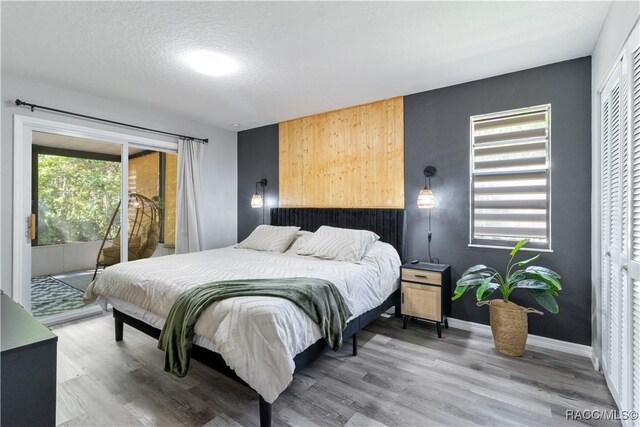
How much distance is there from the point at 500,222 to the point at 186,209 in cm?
400

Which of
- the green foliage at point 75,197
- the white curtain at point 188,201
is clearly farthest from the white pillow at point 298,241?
the green foliage at point 75,197

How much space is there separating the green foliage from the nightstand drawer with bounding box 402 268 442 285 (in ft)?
12.0

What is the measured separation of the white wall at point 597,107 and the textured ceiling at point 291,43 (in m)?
0.12

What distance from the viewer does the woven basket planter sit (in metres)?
2.56

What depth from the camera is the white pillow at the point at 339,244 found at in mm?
3176

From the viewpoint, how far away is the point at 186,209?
14.5ft

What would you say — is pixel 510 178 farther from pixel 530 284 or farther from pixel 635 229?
pixel 635 229

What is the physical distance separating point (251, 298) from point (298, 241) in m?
2.00

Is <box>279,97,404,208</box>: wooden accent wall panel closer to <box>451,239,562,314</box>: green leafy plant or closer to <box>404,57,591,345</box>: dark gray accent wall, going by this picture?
<box>404,57,591,345</box>: dark gray accent wall

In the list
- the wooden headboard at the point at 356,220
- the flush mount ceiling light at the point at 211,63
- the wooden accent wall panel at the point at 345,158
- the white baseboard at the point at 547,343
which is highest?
the flush mount ceiling light at the point at 211,63

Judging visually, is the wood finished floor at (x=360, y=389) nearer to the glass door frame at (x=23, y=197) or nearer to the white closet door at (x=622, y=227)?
the white closet door at (x=622, y=227)

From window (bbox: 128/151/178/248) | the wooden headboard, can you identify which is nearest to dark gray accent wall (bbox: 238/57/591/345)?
the wooden headboard

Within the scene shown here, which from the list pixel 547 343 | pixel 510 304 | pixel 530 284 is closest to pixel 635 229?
pixel 530 284

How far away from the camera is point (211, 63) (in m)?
2.73
